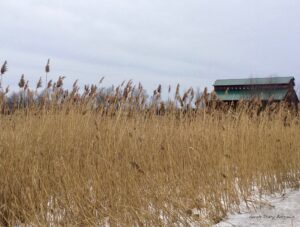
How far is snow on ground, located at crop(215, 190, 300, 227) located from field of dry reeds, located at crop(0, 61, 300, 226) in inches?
5.1

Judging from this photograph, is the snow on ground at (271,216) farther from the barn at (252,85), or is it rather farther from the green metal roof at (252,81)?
the green metal roof at (252,81)

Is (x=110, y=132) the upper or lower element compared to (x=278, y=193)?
upper

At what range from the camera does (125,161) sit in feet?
10.6

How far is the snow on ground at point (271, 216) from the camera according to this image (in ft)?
9.67

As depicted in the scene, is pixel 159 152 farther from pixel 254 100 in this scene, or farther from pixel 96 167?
pixel 254 100

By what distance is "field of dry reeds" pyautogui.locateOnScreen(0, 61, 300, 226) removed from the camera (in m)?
2.94

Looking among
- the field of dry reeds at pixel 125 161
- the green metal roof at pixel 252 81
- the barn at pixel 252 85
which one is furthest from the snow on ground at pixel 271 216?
the green metal roof at pixel 252 81

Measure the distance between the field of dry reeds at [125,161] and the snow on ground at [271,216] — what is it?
130 mm

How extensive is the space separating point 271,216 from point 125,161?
1.30m

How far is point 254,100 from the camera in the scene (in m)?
5.21

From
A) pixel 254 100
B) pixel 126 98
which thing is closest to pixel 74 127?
pixel 126 98

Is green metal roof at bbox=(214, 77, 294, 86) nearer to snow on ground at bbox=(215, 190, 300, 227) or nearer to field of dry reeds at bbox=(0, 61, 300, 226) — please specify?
field of dry reeds at bbox=(0, 61, 300, 226)

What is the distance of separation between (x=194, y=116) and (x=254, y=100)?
1.27 m

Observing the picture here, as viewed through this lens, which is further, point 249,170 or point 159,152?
point 249,170
